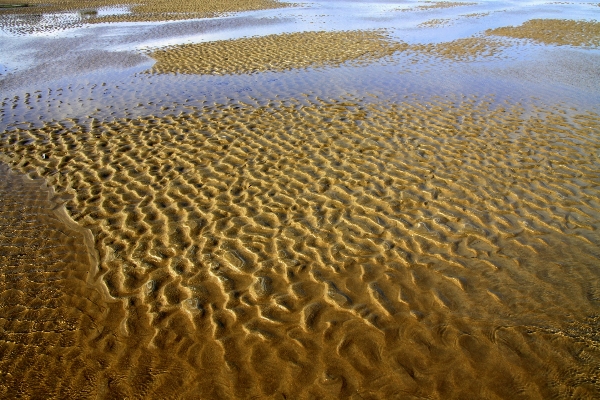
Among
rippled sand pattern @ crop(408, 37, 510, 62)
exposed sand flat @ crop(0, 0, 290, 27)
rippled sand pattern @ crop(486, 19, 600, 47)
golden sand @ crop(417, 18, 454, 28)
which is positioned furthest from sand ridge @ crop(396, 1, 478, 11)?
rippled sand pattern @ crop(408, 37, 510, 62)

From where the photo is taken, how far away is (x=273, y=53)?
16.7 metres

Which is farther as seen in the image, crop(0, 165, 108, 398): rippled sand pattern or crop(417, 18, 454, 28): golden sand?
crop(417, 18, 454, 28): golden sand

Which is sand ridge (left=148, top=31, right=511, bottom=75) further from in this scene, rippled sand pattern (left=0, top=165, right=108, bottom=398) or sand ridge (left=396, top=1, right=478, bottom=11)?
sand ridge (left=396, top=1, right=478, bottom=11)

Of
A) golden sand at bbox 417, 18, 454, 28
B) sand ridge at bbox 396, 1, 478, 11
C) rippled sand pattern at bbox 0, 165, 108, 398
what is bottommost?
rippled sand pattern at bbox 0, 165, 108, 398

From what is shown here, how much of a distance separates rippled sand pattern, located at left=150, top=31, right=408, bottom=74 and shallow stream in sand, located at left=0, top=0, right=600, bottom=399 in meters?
2.41

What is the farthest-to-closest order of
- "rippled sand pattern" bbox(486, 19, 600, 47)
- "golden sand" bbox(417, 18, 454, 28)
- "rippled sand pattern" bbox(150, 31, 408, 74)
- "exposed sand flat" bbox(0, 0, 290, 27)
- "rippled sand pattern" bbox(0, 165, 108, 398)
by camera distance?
"exposed sand flat" bbox(0, 0, 290, 27) → "golden sand" bbox(417, 18, 454, 28) → "rippled sand pattern" bbox(486, 19, 600, 47) → "rippled sand pattern" bbox(150, 31, 408, 74) → "rippled sand pattern" bbox(0, 165, 108, 398)

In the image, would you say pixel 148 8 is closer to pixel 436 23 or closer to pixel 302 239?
pixel 436 23

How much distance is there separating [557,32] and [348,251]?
23.1 metres

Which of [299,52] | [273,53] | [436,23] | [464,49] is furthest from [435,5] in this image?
[273,53]

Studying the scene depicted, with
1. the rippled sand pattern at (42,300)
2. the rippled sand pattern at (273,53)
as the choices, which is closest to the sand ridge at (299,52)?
the rippled sand pattern at (273,53)

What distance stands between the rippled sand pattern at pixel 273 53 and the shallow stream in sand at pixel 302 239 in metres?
2.41

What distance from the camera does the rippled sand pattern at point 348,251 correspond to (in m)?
3.71

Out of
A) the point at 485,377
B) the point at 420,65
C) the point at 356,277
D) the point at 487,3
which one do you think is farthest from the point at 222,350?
the point at 487,3

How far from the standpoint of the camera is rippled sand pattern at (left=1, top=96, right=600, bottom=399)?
3.71m
